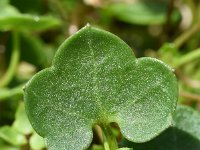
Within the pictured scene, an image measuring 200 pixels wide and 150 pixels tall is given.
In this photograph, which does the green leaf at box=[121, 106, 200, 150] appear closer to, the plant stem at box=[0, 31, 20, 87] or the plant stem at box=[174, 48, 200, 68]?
the plant stem at box=[174, 48, 200, 68]

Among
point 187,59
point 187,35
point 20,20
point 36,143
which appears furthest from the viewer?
point 187,35

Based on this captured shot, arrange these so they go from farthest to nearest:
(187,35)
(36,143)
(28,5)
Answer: (28,5)
(187,35)
(36,143)

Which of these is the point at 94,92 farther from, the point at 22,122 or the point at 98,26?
the point at 98,26

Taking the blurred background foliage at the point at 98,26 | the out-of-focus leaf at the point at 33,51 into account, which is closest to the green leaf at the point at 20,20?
the blurred background foliage at the point at 98,26

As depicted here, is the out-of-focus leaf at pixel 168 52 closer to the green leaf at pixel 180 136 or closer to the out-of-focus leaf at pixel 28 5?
the green leaf at pixel 180 136

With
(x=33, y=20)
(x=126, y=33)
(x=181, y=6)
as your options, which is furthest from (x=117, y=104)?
(x=181, y=6)

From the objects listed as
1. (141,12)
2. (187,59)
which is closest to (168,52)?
(187,59)
